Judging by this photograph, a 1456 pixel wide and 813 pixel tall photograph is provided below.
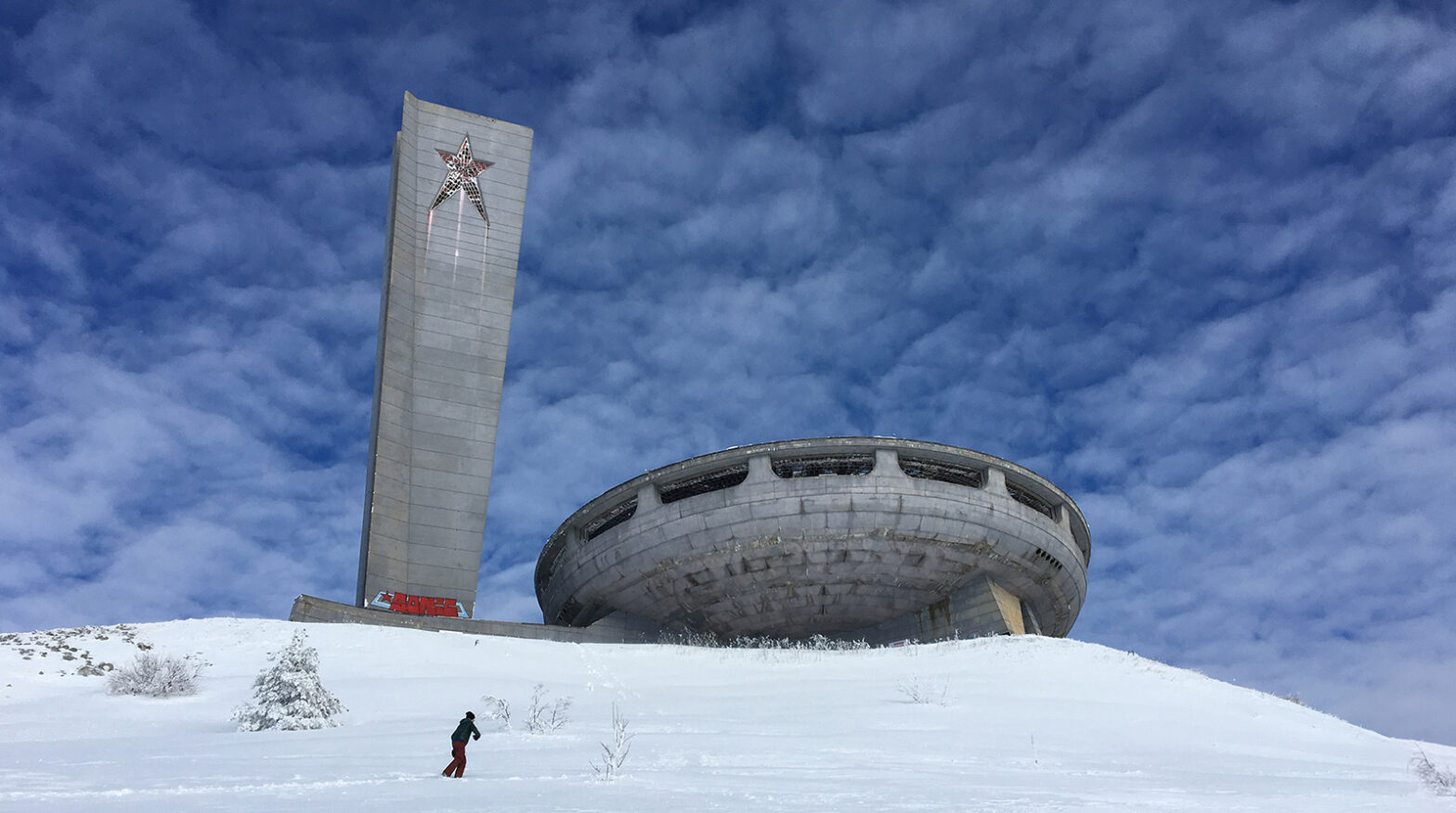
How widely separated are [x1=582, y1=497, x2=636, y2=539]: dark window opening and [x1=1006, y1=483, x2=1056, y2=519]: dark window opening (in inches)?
557

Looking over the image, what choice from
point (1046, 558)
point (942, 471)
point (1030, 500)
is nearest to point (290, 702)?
point (942, 471)

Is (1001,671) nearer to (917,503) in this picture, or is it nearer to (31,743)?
(917,503)

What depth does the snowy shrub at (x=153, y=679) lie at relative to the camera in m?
16.6

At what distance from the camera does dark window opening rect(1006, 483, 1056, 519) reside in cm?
3372

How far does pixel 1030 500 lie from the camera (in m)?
34.4

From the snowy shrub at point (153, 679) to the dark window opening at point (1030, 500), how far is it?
26.1m

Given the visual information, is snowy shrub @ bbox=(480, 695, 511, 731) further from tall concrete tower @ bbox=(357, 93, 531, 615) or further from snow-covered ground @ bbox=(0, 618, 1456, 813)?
tall concrete tower @ bbox=(357, 93, 531, 615)

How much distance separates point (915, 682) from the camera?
17047 mm

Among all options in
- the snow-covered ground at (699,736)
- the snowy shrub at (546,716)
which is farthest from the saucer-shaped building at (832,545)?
the snowy shrub at (546,716)

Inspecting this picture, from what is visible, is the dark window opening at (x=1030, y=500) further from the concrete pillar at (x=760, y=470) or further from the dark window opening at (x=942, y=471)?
the concrete pillar at (x=760, y=470)

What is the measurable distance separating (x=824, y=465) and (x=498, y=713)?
64.2ft

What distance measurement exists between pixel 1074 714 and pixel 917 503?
53.7 ft

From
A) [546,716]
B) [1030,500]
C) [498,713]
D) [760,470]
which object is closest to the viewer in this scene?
[498,713]

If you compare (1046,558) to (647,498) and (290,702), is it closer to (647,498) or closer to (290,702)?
(647,498)
